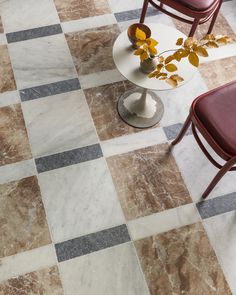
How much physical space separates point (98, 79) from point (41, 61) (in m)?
0.44

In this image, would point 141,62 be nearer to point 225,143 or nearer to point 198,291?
point 225,143

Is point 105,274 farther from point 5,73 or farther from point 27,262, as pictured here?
point 5,73

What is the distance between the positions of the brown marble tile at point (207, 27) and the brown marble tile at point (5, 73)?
1328 millimetres

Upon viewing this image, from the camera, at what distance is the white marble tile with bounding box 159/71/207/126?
264 centimetres

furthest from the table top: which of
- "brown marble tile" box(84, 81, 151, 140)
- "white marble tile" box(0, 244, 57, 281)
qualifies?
"white marble tile" box(0, 244, 57, 281)

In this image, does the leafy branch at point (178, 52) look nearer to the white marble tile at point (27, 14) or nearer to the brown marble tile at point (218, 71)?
the brown marble tile at point (218, 71)

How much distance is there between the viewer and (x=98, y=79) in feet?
9.02

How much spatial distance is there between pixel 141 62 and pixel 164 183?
751 millimetres

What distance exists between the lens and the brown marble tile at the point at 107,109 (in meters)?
2.55

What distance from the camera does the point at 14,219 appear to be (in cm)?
221

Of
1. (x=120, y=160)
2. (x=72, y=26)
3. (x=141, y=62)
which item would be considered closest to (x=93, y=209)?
(x=120, y=160)

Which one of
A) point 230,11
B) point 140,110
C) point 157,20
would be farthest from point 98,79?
point 230,11

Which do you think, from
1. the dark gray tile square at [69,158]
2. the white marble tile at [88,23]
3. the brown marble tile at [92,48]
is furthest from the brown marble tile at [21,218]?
the white marble tile at [88,23]

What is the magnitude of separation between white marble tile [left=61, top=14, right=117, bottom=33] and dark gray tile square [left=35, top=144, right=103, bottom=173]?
104 cm
